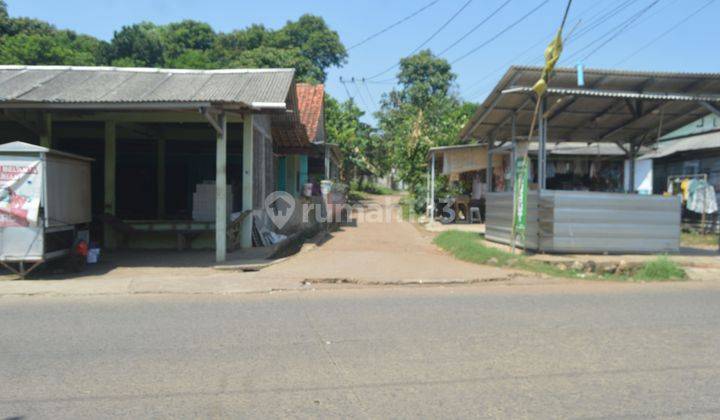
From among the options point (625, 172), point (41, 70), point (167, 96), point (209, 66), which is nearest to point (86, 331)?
point (167, 96)

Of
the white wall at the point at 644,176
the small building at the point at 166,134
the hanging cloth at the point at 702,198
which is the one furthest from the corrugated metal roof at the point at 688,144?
the small building at the point at 166,134

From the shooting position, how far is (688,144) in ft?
58.2

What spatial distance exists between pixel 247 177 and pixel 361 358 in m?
7.52

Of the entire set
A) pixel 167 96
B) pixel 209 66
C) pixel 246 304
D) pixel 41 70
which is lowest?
pixel 246 304

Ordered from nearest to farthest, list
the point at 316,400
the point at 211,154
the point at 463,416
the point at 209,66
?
the point at 463,416 → the point at 316,400 → the point at 211,154 → the point at 209,66

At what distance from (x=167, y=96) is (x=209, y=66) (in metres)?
38.2

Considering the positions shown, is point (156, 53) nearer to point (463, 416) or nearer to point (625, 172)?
point (625, 172)

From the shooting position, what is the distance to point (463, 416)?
367 centimetres

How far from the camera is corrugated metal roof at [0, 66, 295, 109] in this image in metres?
9.73

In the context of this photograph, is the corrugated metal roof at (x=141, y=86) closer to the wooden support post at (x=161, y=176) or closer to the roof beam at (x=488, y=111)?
the wooden support post at (x=161, y=176)

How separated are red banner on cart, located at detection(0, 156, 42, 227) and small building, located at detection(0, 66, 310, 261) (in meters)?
1.37

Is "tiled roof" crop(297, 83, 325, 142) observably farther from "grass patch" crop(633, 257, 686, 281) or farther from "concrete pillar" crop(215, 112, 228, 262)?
"grass patch" crop(633, 257, 686, 281)

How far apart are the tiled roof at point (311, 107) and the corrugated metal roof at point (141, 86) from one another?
5540 mm

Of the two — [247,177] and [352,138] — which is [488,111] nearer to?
[247,177]
